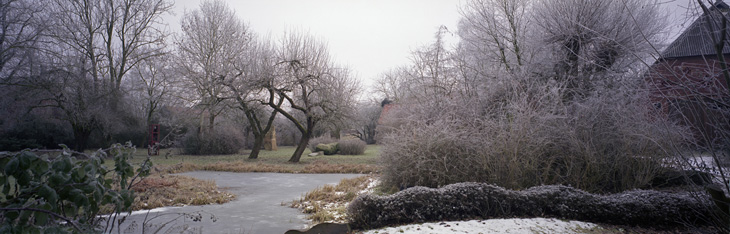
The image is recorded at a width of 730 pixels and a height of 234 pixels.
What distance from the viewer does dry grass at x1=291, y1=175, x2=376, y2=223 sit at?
4.93m

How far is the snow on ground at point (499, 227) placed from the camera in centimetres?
373

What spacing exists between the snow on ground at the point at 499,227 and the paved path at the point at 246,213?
1.54 m

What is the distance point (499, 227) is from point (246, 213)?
360cm

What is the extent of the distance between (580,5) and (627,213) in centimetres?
582

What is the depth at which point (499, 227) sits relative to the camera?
3828 mm

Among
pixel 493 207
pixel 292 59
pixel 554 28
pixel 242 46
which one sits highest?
pixel 242 46

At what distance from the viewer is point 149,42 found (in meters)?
17.4

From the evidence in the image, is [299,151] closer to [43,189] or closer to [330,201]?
Result: [330,201]

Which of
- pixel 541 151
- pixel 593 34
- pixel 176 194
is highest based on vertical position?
pixel 593 34

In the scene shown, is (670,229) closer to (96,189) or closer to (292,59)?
(96,189)

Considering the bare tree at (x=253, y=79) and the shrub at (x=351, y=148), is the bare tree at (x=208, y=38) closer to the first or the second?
the bare tree at (x=253, y=79)

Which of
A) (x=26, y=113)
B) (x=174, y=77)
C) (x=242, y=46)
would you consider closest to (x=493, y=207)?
(x=242, y=46)

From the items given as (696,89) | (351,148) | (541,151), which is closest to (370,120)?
(351,148)

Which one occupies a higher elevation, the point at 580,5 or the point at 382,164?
the point at 580,5
